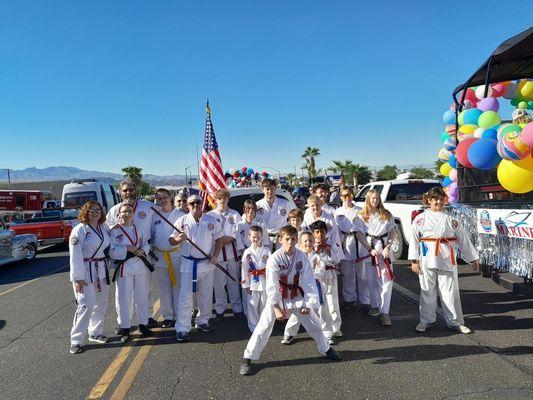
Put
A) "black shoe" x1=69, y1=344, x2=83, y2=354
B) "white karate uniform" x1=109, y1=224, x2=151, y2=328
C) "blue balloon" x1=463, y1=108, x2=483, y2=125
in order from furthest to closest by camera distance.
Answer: "blue balloon" x1=463, y1=108, x2=483, y2=125
"white karate uniform" x1=109, y1=224, x2=151, y2=328
"black shoe" x1=69, y1=344, x2=83, y2=354

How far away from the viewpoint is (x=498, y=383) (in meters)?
3.36

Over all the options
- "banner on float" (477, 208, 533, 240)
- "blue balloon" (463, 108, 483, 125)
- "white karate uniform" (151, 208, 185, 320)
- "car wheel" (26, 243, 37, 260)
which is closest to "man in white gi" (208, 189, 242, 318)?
"white karate uniform" (151, 208, 185, 320)

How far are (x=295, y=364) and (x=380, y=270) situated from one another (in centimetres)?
182

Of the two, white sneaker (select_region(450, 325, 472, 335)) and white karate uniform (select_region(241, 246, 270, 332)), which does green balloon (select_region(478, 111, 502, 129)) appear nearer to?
white sneaker (select_region(450, 325, 472, 335))

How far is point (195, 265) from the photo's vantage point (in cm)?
483

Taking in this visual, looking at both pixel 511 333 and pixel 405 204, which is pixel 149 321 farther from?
pixel 405 204

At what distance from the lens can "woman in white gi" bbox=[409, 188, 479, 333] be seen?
181 inches

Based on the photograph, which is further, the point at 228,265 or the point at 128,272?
the point at 228,265

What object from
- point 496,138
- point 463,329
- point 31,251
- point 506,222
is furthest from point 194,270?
point 31,251

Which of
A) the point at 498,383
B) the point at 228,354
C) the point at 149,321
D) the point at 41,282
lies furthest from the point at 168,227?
the point at 41,282

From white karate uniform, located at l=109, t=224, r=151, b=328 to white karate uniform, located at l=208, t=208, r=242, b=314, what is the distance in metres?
1.10

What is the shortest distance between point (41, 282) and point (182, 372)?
6.37m

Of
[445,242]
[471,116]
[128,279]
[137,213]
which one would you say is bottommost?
[128,279]

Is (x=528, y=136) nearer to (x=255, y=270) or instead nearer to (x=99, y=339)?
(x=255, y=270)
